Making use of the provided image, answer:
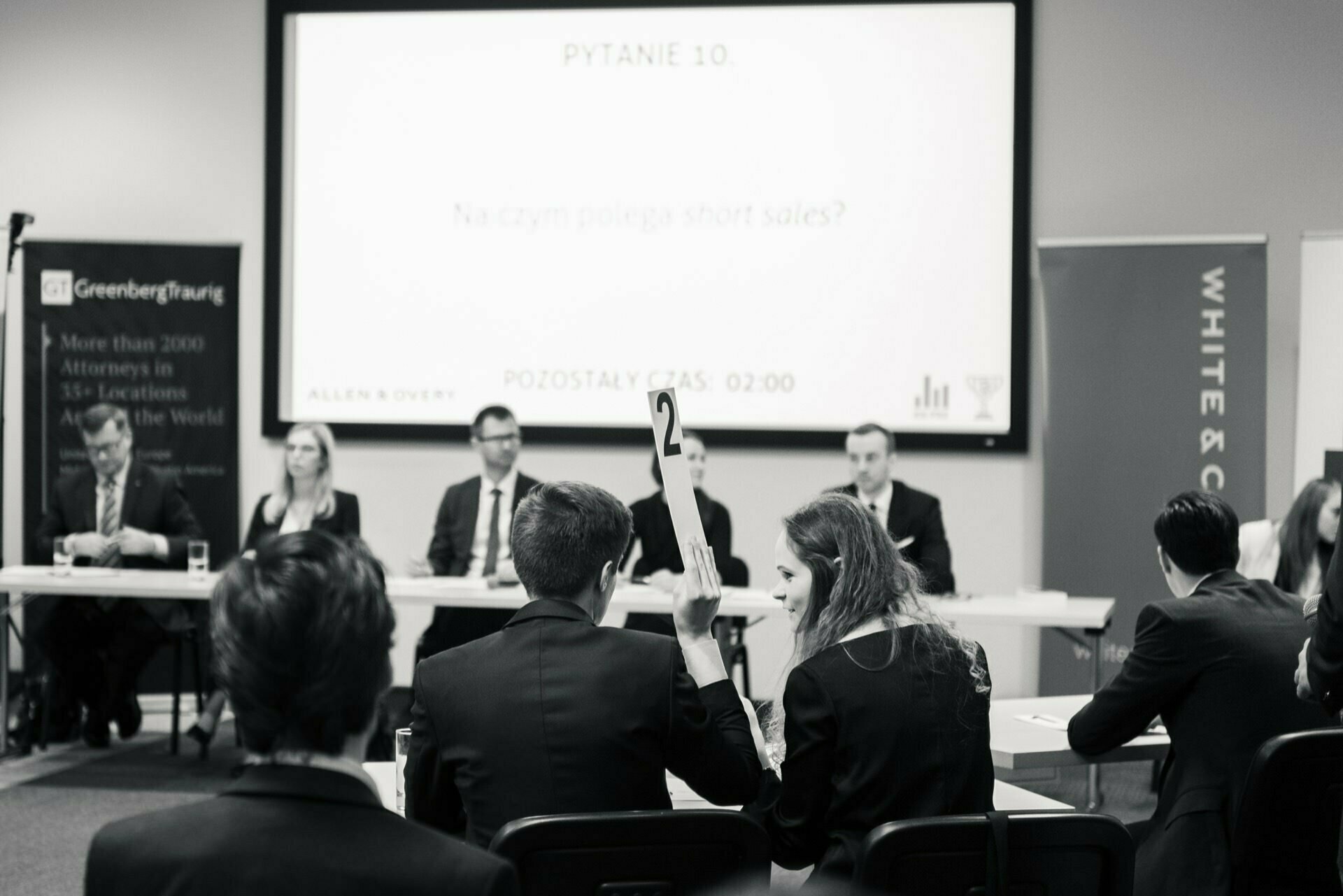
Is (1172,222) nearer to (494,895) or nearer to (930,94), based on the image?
(930,94)

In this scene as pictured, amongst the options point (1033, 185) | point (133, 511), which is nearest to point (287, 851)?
point (133, 511)

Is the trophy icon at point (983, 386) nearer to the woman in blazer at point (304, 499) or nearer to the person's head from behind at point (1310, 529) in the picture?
the person's head from behind at point (1310, 529)

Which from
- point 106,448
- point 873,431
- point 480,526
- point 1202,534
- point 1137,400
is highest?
point 1137,400

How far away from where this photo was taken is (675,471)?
2.25 m

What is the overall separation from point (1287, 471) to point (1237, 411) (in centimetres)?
56

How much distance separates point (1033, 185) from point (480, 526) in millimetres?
2999

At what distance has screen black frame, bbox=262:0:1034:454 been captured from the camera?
6066 mm

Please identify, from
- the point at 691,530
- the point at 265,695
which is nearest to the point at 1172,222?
the point at 691,530

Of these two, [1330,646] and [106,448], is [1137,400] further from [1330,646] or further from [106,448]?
[106,448]

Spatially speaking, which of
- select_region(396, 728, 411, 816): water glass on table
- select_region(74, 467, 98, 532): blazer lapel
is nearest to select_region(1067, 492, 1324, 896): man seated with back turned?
select_region(396, 728, 411, 816): water glass on table

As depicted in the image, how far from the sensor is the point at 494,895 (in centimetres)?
110

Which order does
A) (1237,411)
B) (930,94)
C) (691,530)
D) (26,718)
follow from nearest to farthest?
(691,530) → (26,718) → (1237,411) → (930,94)

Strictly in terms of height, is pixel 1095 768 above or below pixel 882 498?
below

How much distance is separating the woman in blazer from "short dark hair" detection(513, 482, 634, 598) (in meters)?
3.28
